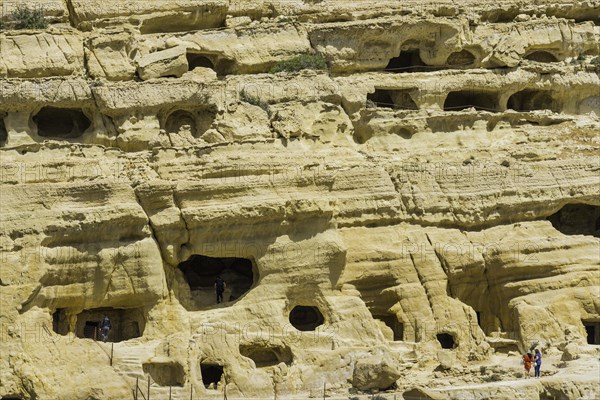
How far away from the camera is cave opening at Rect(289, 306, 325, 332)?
37594mm

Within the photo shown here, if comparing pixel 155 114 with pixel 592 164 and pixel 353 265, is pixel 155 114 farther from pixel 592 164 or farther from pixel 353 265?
pixel 592 164

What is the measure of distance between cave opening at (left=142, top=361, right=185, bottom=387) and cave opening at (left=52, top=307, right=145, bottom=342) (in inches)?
76.3

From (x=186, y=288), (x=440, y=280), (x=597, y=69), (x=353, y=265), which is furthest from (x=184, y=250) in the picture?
(x=597, y=69)

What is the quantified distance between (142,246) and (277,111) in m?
6.39

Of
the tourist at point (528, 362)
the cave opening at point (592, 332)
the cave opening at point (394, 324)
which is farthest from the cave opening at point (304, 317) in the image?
the cave opening at point (592, 332)

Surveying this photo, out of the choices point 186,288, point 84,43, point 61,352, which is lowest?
point 61,352

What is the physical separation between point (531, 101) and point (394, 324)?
10.0 m

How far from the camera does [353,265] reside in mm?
37188

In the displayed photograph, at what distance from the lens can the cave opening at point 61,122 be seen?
1570 inches

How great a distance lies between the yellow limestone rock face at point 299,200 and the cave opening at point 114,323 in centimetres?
6

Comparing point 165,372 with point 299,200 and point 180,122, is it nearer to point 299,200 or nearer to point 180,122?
point 299,200

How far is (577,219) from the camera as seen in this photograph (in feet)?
135

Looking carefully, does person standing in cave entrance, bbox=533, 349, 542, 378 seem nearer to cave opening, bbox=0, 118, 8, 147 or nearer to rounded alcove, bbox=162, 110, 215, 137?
rounded alcove, bbox=162, 110, 215, 137

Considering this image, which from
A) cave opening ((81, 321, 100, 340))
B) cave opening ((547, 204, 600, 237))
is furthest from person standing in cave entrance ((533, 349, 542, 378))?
cave opening ((81, 321, 100, 340))
